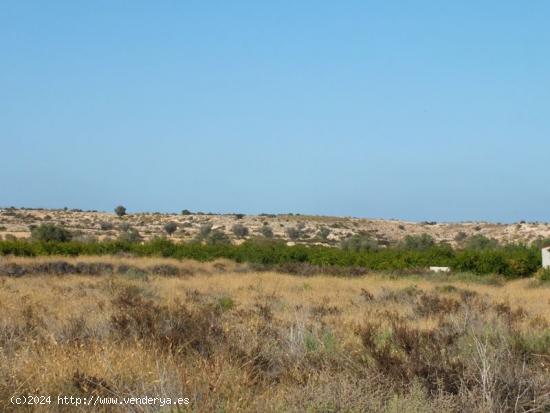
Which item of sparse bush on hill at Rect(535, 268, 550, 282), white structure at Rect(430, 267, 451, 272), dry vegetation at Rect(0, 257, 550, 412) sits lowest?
white structure at Rect(430, 267, 451, 272)

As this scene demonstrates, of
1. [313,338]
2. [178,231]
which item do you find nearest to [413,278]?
[313,338]

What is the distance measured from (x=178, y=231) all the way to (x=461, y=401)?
76.2 metres

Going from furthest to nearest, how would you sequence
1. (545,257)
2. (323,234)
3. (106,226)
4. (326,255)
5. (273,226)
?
(273,226), (323,234), (106,226), (326,255), (545,257)

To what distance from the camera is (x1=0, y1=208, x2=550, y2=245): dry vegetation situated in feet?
256

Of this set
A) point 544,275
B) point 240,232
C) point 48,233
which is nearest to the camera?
point 544,275

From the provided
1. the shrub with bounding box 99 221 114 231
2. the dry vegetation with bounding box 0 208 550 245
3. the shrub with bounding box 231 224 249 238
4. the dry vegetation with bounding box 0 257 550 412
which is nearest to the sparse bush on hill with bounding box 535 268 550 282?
the dry vegetation with bounding box 0 257 550 412

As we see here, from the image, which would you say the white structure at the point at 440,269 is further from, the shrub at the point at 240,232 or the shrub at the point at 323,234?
the shrub at the point at 240,232

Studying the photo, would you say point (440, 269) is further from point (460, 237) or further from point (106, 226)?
point (106, 226)

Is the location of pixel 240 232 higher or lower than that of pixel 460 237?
lower

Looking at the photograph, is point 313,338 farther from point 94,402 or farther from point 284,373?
point 94,402

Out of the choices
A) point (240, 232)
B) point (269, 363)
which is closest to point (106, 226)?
point (240, 232)

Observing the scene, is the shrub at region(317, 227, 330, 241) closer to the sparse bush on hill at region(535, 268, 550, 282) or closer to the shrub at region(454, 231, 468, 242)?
the shrub at region(454, 231, 468, 242)

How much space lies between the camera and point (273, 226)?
91.5 meters

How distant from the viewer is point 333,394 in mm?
5359
